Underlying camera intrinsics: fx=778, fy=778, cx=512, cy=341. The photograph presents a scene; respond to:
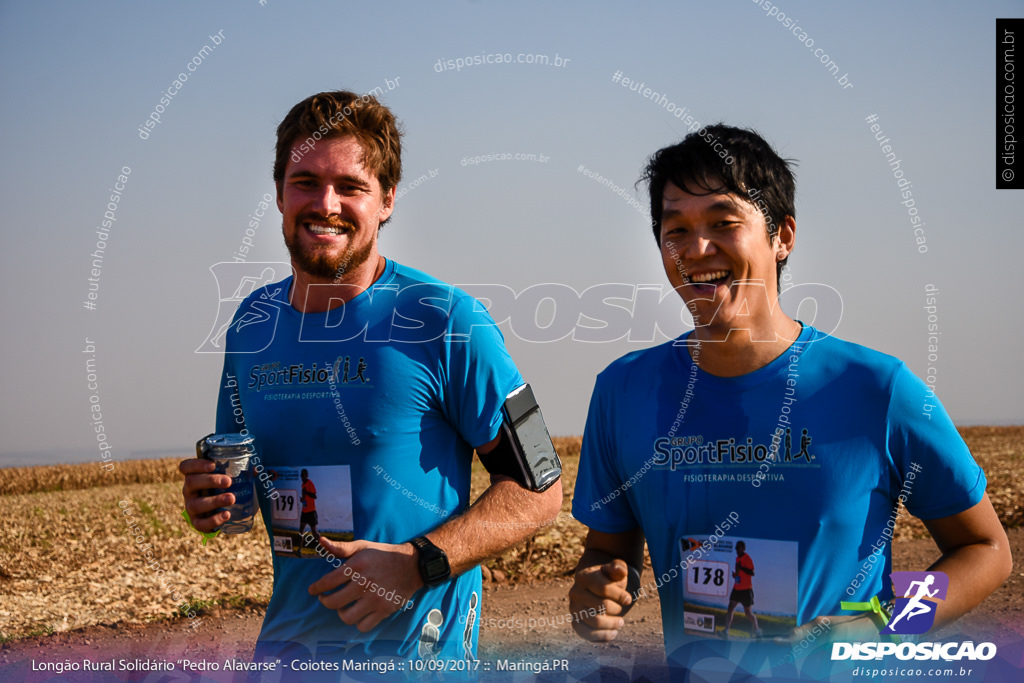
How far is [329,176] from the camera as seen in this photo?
3.01 meters

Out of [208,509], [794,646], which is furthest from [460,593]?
[794,646]

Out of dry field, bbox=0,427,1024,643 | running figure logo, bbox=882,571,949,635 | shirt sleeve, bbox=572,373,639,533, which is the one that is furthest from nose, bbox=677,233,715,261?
dry field, bbox=0,427,1024,643

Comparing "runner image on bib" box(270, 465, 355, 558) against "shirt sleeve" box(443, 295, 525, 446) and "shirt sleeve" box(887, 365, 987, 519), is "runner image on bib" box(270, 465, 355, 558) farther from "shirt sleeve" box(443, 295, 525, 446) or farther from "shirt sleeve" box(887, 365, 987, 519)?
"shirt sleeve" box(887, 365, 987, 519)

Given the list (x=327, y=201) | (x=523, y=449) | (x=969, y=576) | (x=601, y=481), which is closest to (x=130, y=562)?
(x=327, y=201)

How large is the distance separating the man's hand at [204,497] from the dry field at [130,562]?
651 centimetres

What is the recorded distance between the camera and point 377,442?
9.22 feet

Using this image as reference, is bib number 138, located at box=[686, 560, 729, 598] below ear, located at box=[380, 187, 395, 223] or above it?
below

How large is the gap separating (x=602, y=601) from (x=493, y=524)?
557 millimetres

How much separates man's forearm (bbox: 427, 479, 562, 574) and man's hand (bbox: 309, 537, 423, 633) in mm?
145

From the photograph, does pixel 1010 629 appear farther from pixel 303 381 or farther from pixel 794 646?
pixel 303 381

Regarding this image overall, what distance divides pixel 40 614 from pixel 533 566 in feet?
18.8

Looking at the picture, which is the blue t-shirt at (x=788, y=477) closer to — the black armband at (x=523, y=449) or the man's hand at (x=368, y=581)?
the black armband at (x=523, y=449)

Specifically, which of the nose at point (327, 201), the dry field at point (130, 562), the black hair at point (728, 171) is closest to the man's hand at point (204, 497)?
the nose at point (327, 201)

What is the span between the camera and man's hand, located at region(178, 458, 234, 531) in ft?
9.29
